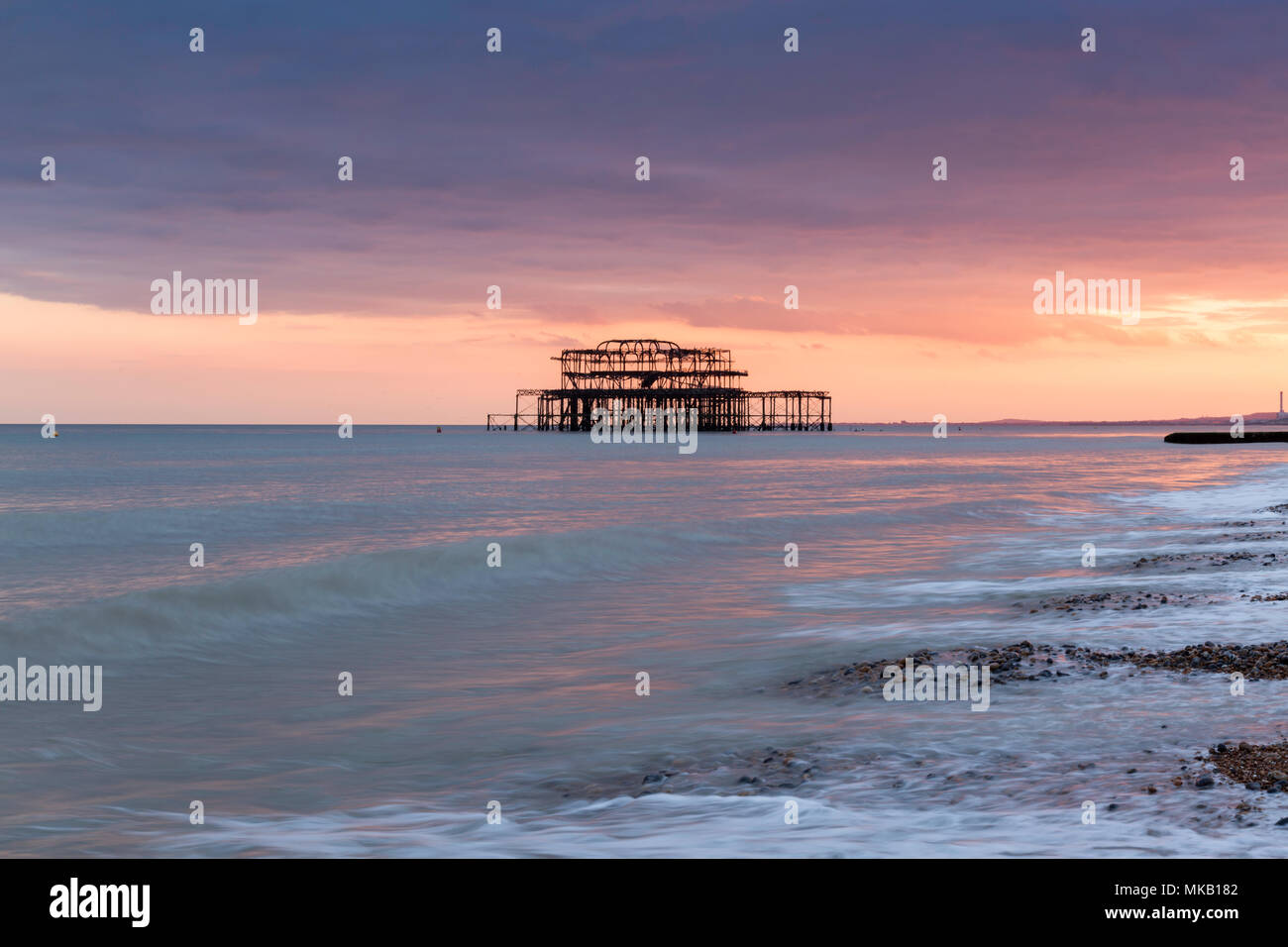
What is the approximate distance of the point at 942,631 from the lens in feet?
39.7

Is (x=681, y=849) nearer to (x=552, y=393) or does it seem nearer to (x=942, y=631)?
(x=942, y=631)

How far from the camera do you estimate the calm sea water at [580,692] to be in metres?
5.85

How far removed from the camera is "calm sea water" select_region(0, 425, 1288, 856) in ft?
19.2

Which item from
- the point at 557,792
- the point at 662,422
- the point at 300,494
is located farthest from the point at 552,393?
the point at 557,792

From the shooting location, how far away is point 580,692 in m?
9.64

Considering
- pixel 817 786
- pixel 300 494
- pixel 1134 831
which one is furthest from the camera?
pixel 300 494
